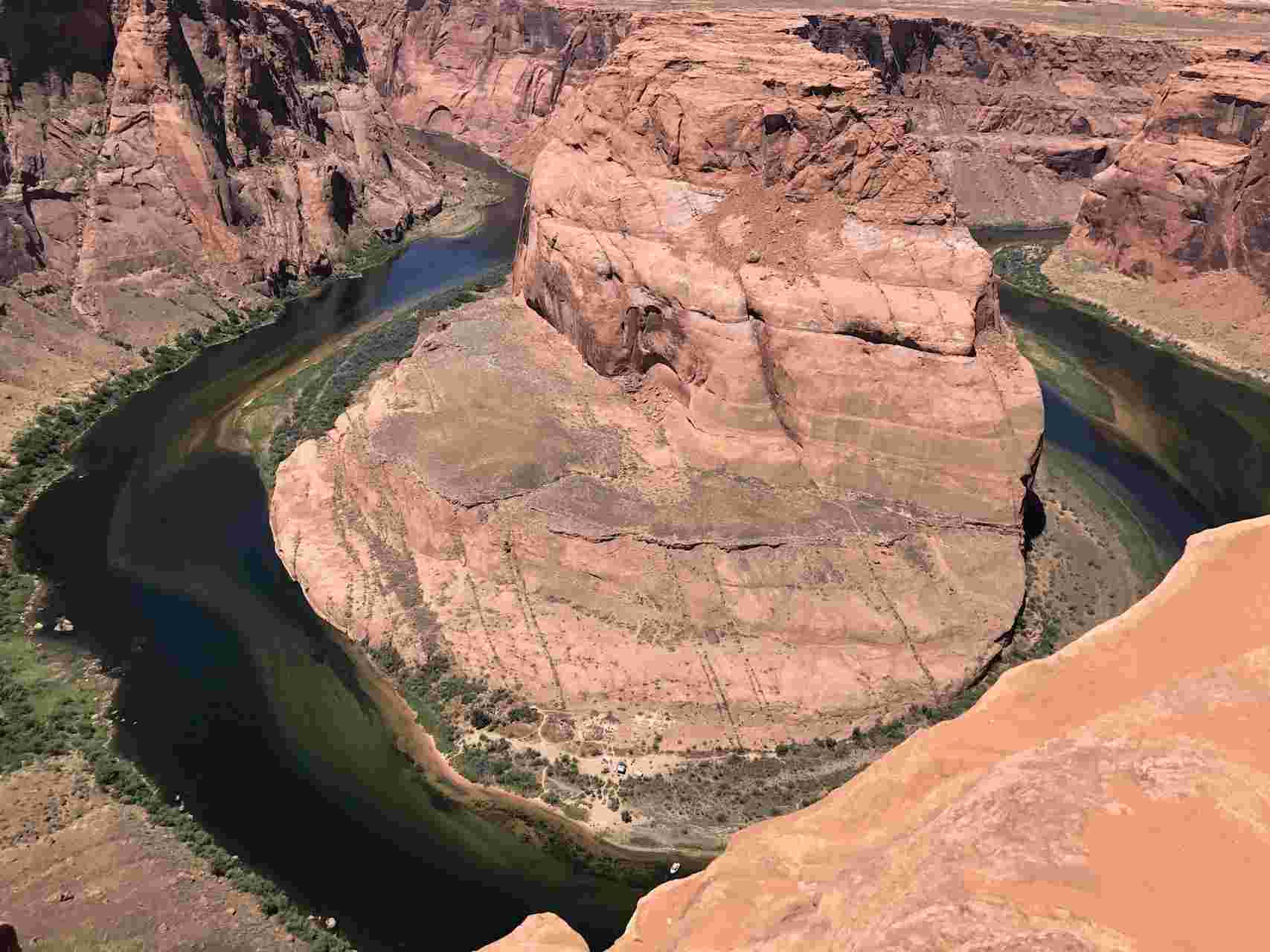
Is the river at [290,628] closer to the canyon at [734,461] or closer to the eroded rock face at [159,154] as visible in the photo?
the canyon at [734,461]

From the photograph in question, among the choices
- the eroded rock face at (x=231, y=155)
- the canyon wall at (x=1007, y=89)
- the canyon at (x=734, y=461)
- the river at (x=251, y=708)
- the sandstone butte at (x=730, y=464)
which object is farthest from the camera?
the canyon wall at (x=1007, y=89)

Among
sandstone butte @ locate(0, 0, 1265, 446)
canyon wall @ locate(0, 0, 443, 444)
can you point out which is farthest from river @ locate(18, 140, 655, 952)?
sandstone butte @ locate(0, 0, 1265, 446)

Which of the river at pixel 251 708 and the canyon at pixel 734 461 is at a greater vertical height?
the canyon at pixel 734 461

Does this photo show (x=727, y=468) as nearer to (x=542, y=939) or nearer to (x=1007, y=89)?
(x=542, y=939)

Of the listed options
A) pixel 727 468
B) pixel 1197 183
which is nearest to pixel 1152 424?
pixel 1197 183

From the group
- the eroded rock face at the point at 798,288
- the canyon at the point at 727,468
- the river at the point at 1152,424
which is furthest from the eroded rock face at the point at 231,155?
the river at the point at 1152,424
